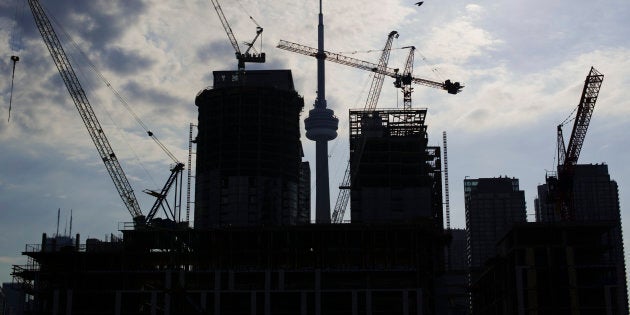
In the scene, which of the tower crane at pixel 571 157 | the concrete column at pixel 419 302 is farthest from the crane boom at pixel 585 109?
the concrete column at pixel 419 302

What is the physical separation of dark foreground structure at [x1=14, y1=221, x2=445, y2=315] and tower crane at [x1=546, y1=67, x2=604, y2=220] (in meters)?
47.3

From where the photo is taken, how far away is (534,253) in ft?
478

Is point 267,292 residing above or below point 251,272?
below

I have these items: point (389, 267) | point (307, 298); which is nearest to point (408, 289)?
point (389, 267)

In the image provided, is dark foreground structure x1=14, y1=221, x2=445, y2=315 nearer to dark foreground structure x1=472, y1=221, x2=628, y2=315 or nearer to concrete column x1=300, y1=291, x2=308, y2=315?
concrete column x1=300, y1=291, x2=308, y2=315

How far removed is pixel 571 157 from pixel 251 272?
282ft

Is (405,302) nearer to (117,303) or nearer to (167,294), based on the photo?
(167,294)

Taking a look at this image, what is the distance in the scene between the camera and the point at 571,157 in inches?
7628

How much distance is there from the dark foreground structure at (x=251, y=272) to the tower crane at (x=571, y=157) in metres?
47.3

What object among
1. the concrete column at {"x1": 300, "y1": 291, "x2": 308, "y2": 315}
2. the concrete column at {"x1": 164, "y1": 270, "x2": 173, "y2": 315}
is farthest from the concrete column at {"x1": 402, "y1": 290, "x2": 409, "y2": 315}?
the concrete column at {"x1": 164, "y1": 270, "x2": 173, "y2": 315}

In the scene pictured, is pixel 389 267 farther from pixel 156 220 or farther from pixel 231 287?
pixel 156 220

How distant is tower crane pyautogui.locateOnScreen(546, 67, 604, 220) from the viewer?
187 metres

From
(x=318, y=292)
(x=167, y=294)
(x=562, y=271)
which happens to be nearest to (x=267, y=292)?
(x=318, y=292)

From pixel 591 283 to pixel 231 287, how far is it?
66.9 meters
